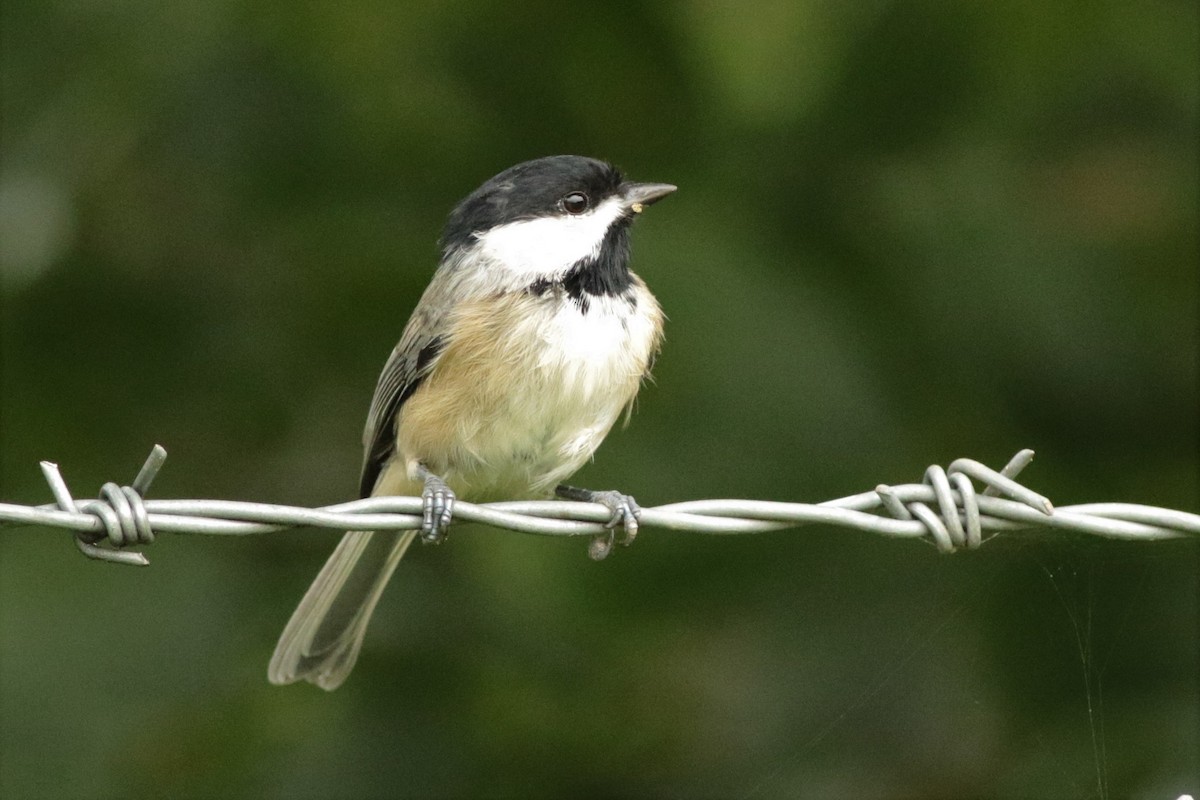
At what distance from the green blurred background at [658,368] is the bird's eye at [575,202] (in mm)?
607

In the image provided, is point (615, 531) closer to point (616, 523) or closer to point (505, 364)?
point (616, 523)

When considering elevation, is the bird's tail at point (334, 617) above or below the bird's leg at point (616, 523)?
below

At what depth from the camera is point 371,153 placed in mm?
4105

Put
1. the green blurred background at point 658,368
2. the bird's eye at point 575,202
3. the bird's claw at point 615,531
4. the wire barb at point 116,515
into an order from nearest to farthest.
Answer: the wire barb at point 116,515 < the bird's claw at point 615,531 < the bird's eye at point 575,202 < the green blurred background at point 658,368

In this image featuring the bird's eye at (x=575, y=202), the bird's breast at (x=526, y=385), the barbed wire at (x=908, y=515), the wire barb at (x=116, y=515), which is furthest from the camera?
the bird's eye at (x=575, y=202)

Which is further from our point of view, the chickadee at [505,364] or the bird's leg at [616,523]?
the chickadee at [505,364]

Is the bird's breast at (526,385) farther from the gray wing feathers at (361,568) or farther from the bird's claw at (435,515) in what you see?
the bird's claw at (435,515)

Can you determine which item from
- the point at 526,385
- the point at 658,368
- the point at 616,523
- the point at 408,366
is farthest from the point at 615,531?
the point at 658,368

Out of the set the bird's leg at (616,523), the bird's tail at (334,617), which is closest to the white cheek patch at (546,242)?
the bird's leg at (616,523)

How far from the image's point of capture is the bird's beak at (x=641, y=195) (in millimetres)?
3508

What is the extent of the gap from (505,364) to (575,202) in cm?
53

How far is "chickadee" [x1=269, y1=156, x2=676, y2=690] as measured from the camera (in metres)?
3.16

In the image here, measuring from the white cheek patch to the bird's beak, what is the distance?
0.28 feet

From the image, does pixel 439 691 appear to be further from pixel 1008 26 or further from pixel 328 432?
pixel 1008 26
